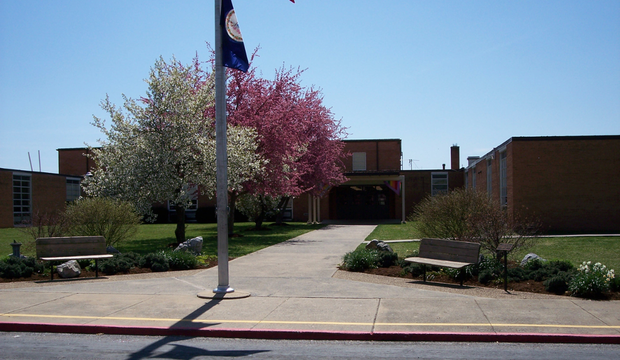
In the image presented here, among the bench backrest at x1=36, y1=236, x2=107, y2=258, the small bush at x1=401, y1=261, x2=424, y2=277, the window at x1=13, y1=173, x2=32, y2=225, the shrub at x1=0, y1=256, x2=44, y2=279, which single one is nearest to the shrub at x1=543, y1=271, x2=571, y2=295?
the small bush at x1=401, y1=261, x2=424, y2=277

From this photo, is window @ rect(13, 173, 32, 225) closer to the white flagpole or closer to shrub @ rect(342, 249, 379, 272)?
shrub @ rect(342, 249, 379, 272)

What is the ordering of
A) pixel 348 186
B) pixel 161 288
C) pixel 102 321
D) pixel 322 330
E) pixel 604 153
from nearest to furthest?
pixel 322 330 < pixel 102 321 < pixel 161 288 < pixel 604 153 < pixel 348 186

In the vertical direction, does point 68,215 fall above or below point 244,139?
below

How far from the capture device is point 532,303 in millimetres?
8789

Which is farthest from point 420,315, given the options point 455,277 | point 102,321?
point 102,321

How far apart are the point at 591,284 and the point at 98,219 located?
1343 centimetres

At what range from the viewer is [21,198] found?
38031 mm

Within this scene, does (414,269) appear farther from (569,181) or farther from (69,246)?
(569,181)

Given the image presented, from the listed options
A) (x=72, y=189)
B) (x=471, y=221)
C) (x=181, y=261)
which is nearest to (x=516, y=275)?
(x=471, y=221)

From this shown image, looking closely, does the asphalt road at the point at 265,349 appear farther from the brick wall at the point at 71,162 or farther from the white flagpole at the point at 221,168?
the brick wall at the point at 71,162

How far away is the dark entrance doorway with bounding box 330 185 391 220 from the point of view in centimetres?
4344

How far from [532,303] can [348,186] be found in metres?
34.7

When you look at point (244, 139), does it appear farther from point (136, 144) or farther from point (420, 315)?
point (420, 315)

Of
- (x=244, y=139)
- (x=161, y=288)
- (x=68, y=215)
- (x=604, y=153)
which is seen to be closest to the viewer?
(x=161, y=288)
